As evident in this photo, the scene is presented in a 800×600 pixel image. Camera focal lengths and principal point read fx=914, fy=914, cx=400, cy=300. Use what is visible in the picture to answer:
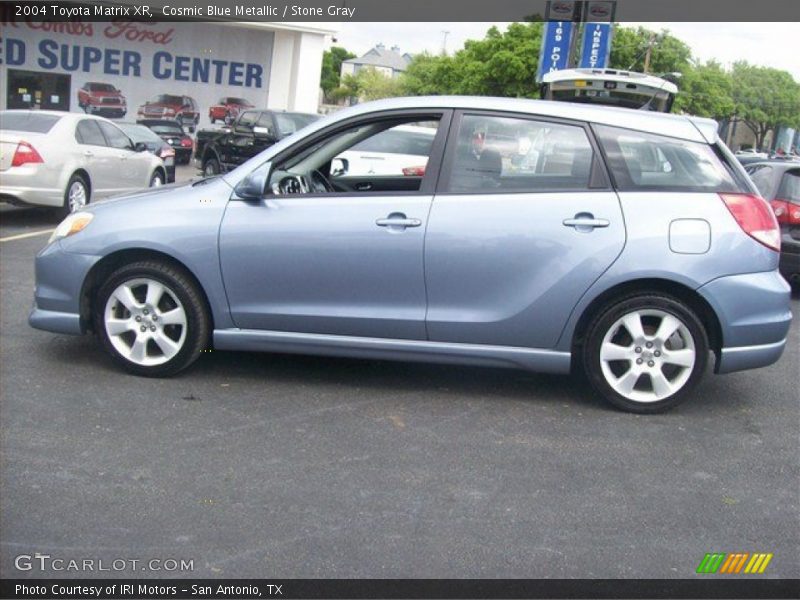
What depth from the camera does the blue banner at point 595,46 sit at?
18.9 meters

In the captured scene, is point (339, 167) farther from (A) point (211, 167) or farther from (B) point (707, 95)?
(B) point (707, 95)

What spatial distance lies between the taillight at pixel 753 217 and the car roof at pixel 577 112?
0.38 meters

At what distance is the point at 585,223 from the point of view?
4918 mm

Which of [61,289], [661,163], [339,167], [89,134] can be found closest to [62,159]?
[89,134]

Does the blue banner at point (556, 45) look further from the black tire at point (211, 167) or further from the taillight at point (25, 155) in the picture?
the taillight at point (25, 155)

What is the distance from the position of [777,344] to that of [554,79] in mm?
6932

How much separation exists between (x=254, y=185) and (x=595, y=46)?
15.5m

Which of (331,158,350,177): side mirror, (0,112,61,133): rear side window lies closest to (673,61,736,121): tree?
(0,112,61,133): rear side window

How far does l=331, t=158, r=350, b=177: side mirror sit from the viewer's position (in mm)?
6203

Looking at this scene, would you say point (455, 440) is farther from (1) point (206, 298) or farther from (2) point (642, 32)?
(2) point (642, 32)

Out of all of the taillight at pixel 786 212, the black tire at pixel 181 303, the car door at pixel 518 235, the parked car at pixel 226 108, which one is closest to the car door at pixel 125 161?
the black tire at pixel 181 303

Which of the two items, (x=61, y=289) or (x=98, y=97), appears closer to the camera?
(x=61, y=289)

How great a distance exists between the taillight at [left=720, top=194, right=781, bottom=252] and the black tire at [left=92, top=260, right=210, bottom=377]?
9.79 ft

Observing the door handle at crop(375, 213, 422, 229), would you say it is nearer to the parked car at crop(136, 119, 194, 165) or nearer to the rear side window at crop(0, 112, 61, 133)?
the rear side window at crop(0, 112, 61, 133)
